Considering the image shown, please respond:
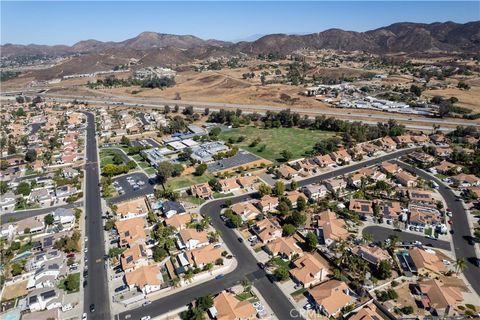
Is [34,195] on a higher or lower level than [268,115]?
lower

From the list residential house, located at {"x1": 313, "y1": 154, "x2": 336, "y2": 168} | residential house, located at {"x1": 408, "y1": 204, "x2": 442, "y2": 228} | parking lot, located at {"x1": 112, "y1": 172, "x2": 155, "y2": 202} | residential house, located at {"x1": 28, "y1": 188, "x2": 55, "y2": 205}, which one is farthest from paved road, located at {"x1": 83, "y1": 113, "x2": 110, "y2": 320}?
residential house, located at {"x1": 313, "y1": 154, "x2": 336, "y2": 168}

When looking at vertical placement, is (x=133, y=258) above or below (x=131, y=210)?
below

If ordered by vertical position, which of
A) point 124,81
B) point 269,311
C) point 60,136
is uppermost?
point 124,81

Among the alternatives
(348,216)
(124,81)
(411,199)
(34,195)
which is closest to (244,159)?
(348,216)

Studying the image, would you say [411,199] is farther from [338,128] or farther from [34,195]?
[34,195]

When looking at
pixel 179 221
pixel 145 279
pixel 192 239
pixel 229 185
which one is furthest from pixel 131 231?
pixel 229 185

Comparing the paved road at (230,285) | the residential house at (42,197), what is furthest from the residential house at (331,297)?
the residential house at (42,197)

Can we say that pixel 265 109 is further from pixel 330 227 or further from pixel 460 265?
pixel 460 265
